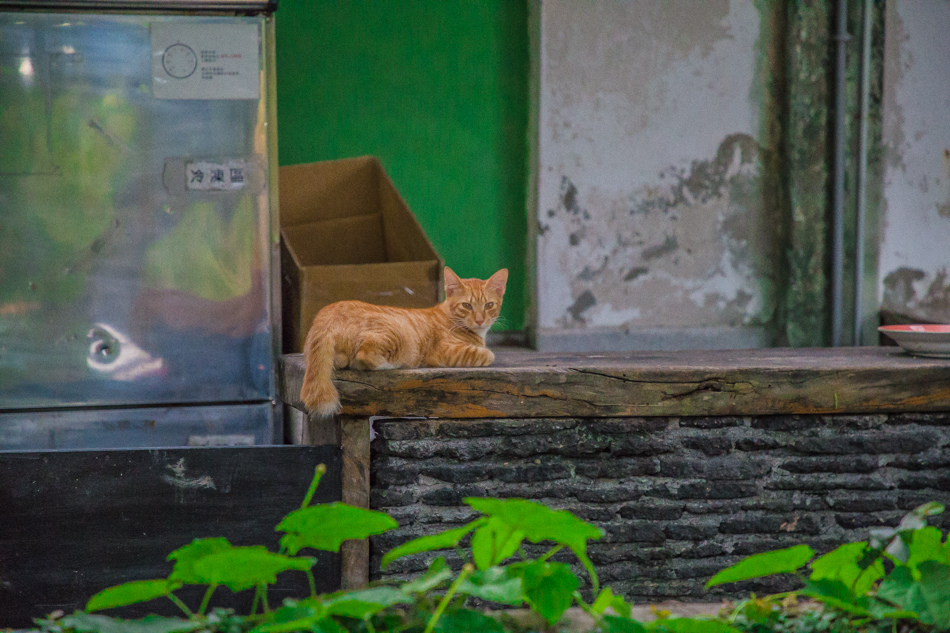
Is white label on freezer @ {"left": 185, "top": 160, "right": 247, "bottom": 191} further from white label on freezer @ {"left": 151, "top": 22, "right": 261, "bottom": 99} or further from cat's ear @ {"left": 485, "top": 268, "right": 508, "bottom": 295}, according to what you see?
cat's ear @ {"left": 485, "top": 268, "right": 508, "bottom": 295}

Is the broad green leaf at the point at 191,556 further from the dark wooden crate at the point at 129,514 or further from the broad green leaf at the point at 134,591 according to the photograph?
the dark wooden crate at the point at 129,514

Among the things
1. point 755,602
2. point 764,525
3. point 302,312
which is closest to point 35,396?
point 302,312

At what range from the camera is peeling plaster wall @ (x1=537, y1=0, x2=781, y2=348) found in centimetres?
374

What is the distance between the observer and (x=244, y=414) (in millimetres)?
2562

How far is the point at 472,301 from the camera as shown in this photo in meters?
2.25

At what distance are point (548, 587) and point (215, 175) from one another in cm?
222

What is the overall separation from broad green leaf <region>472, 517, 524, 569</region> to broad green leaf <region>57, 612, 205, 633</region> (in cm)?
19

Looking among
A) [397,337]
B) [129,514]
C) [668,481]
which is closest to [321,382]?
[397,337]

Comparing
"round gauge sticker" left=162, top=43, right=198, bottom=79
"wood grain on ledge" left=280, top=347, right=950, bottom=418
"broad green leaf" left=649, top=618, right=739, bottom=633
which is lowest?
"wood grain on ledge" left=280, top=347, right=950, bottom=418

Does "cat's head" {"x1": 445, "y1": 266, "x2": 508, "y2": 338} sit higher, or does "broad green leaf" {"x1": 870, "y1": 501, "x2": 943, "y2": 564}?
"cat's head" {"x1": 445, "y1": 266, "x2": 508, "y2": 338}

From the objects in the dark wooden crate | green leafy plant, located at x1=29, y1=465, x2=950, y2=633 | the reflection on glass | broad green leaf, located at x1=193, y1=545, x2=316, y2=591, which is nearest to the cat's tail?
the dark wooden crate

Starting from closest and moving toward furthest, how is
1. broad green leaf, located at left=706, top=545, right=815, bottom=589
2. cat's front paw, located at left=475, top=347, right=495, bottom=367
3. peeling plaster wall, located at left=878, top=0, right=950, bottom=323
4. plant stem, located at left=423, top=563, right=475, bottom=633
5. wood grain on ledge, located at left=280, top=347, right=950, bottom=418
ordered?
plant stem, located at left=423, top=563, right=475, bottom=633
broad green leaf, located at left=706, top=545, right=815, bottom=589
wood grain on ledge, located at left=280, top=347, right=950, bottom=418
cat's front paw, located at left=475, top=347, right=495, bottom=367
peeling plaster wall, located at left=878, top=0, right=950, bottom=323

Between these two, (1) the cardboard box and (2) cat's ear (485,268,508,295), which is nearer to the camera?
(2) cat's ear (485,268,508,295)

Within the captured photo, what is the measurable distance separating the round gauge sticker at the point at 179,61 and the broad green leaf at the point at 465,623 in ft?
7.56
